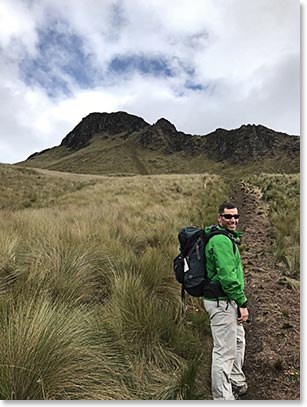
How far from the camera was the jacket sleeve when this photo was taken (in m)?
2.77

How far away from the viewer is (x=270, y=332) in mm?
4047

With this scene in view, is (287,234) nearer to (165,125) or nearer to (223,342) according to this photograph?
(223,342)

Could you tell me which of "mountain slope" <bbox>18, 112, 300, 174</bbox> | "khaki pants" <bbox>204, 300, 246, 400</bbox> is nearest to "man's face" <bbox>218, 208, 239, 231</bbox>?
"khaki pants" <bbox>204, 300, 246, 400</bbox>

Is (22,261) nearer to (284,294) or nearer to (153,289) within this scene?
(153,289)

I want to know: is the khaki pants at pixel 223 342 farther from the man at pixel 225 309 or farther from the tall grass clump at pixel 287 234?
the tall grass clump at pixel 287 234

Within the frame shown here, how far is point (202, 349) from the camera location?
3396 mm

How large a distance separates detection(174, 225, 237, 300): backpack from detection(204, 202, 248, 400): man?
1.3 inches

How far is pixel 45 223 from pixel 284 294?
4441mm

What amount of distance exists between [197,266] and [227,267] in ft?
0.91

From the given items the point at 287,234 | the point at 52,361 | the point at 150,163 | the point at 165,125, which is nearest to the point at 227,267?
the point at 52,361

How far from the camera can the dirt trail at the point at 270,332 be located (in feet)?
10.5

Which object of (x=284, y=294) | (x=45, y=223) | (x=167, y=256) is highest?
(x=45, y=223)

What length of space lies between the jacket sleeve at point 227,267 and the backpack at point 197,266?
0.09 meters

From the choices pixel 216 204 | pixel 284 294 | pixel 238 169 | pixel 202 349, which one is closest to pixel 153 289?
pixel 202 349
